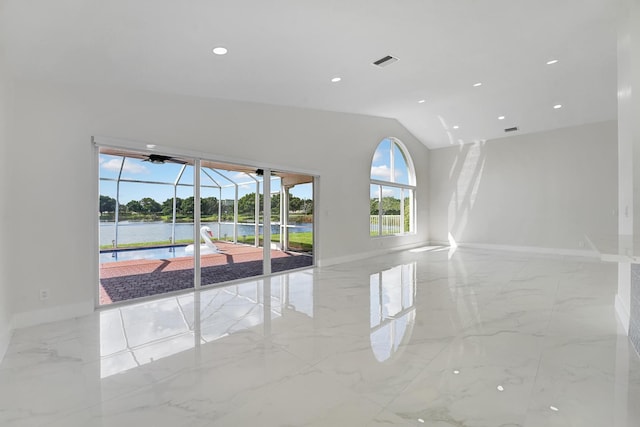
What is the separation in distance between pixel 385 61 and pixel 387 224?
5273 millimetres

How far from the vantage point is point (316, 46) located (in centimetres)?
367

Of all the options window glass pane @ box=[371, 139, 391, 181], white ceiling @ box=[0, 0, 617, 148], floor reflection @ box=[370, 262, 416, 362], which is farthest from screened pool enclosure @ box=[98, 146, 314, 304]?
window glass pane @ box=[371, 139, 391, 181]

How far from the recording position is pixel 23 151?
127 inches

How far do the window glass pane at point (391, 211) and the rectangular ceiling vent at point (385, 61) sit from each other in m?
4.61

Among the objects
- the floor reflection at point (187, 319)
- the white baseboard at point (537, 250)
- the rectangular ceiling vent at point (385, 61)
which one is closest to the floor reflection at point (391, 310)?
the floor reflection at point (187, 319)

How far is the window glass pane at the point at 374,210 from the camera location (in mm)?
8180

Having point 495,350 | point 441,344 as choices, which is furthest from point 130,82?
point 495,350

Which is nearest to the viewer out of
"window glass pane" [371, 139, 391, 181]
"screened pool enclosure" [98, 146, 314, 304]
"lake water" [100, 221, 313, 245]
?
"lake water" [100, 221, 313, 245]

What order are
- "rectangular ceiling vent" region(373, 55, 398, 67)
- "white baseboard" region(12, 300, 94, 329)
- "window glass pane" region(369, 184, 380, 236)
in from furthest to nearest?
"window glass pane" region(369, 184, 380, 236)
"rectangular ceiling vent" region(373, 55, 398, 67)
"white baseboard" region(12, 300, 94, 329)

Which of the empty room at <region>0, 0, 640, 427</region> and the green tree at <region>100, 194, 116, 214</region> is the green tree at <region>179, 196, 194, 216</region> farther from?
the green tree at <region>100, 194, 116, 214</region>

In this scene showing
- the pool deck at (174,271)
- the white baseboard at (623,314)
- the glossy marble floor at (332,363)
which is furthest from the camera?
the pool deck at (174,271)

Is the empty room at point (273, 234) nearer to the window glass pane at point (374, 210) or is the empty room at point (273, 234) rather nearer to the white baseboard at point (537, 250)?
the window glass pane at point (374, 210)

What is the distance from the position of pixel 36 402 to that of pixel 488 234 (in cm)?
992

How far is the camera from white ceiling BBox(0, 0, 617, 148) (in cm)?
274
